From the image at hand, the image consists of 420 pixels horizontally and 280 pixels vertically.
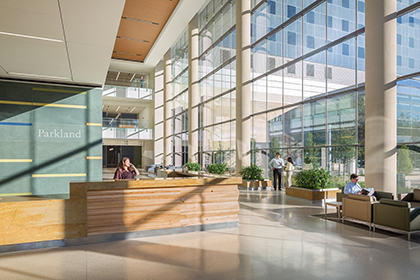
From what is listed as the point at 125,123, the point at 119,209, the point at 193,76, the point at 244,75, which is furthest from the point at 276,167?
the point at 125,123

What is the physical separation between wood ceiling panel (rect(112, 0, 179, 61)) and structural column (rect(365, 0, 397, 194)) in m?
12.9

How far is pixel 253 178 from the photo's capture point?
14633 mm

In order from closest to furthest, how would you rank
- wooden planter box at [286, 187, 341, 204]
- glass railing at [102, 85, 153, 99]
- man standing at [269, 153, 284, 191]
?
1. wooden planter box at [286, 187, 341, 204]
2. man standing at [269, 153, 284, 191]
3. glass railing at [102, 85, 153, 99]

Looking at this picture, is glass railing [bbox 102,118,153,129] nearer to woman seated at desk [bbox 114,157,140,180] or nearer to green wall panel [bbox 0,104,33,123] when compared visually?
green wall panel [bbox 0,104,33,123]

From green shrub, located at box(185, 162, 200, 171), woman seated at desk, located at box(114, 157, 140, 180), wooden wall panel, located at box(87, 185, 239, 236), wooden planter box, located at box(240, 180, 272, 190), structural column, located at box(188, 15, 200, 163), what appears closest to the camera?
wooden wall panel, located at box(87, 185, 239, 236)

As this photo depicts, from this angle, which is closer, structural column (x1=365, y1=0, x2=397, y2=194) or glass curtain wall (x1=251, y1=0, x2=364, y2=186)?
structural column (x1=365, y1=0, x2=397, y2=194)

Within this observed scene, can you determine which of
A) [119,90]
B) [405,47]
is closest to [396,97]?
[405,47]

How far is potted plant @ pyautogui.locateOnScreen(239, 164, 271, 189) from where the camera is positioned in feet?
46.7

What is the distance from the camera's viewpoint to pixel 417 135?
27.9 feet

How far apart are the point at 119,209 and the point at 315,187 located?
747 centimetres

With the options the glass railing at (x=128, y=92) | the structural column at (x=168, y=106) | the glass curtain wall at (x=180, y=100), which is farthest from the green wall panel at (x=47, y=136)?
the glass railing at (x=128, y=92)

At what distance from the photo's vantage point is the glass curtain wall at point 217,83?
18.6 meters

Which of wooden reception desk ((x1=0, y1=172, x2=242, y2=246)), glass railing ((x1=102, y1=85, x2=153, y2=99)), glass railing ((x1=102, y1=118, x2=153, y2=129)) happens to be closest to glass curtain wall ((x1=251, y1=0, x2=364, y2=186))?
wooden reception desk ((x1=0, y1=172, x2=242, y2=246))

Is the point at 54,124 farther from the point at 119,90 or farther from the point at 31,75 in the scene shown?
the point at 119,90
